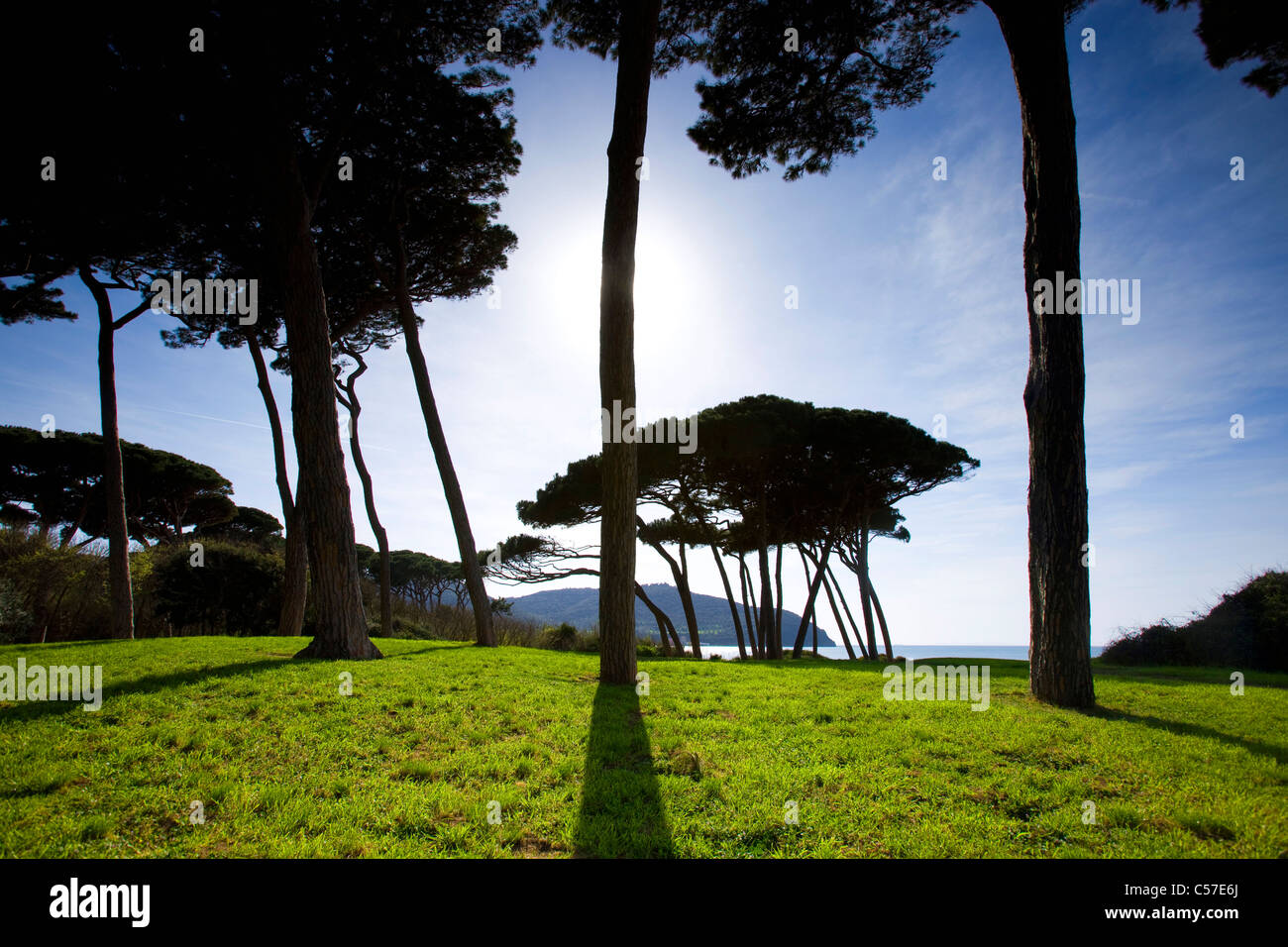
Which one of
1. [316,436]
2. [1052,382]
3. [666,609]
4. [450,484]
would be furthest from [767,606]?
[666,609]

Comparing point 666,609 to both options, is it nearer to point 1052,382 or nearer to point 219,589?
point 219,589

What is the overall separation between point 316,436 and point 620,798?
25.7ft

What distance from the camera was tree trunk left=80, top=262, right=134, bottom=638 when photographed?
12.1 meters

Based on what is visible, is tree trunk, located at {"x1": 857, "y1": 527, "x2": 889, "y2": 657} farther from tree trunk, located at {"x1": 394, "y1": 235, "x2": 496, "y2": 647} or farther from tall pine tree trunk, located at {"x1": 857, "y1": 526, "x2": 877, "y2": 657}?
tree trunk, located at {"x1": 394, "y1": 235, "x2": 496, "y2": 647}

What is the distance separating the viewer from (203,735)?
3.93 meters

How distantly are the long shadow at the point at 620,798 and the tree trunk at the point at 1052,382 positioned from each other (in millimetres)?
4929

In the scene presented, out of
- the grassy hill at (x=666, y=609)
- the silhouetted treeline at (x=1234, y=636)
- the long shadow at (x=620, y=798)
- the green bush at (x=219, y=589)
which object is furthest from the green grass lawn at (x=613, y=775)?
the grassy hill at (x=666, y=609)

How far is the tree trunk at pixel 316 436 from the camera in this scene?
8125 millimetres

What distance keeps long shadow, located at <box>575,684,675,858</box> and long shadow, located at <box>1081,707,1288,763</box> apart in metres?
4.81

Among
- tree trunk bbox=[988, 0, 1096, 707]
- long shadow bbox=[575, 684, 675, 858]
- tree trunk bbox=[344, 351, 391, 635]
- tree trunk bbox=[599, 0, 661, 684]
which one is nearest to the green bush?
tree trunk bbox=[344, 351, 391, 635]

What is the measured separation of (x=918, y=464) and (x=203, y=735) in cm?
1979

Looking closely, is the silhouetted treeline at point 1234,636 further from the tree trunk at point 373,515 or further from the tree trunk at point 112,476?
the tree trunk at point 112,476
